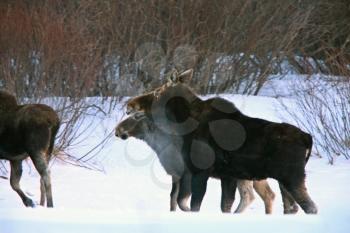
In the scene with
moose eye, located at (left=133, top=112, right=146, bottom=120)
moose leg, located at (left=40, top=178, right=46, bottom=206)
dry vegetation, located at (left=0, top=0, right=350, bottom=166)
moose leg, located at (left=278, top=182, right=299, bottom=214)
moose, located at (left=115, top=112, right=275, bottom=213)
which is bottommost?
dry vegetation, located at (left=0, top=0, right=350, bottom=166)

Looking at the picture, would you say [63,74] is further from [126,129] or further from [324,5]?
[324,5]

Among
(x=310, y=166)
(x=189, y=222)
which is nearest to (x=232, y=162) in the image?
(x=189, y=222)

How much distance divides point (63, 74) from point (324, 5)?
478 inches

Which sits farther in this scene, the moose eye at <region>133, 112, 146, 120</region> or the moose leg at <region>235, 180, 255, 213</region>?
the moose eye at <region>133, 112, 146, 120</region>

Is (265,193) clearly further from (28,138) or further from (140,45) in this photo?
(140,45)

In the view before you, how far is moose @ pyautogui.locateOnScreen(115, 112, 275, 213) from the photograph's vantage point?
11.5 m

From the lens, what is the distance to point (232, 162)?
10.8 metres

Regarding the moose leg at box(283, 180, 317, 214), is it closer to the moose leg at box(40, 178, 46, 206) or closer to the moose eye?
the moose eye

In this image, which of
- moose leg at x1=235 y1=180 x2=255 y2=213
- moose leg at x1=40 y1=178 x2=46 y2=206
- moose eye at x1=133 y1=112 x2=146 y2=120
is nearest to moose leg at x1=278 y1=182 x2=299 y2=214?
moose leg at x1=235 y1=180 x2=255 y2=213

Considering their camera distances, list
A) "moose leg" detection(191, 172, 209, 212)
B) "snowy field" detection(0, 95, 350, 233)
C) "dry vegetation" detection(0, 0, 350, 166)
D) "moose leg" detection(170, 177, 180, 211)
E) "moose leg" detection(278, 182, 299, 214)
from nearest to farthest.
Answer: "snowy field" detection(0, 95, 350, 233) → "moose leg" detection(191, 172, 209, 212) → "moose leg" detection(278, 182, 299, 214) → "moose leg" detection(170, 177, 180, 211) → "dry vegetation" detection(0, 0, 350, 166)

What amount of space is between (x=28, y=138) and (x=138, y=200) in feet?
8.83

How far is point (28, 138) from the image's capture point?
39.2 ft

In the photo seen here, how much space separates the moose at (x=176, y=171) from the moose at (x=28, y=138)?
1009mm

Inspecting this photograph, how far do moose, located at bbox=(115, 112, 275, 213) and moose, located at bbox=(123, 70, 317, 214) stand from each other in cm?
13
